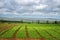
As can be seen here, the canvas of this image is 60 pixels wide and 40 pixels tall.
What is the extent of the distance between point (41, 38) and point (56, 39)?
73.8 inches

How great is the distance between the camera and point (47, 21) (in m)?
48.8

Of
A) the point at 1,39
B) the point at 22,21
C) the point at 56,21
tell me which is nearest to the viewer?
the point at 1,39

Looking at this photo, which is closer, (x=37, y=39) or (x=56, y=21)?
(x=37, y=39)

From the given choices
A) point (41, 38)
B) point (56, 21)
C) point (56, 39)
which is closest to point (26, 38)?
point (41, 38)

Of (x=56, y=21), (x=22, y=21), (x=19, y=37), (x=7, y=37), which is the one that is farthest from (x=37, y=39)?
(x=22, y=21)

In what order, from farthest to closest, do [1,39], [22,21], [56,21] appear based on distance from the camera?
[22,21]
[56,21]
[1,39]

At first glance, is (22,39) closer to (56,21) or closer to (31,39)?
(31,39)

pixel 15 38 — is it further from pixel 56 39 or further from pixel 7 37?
pixel 56 39

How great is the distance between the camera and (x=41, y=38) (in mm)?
21672

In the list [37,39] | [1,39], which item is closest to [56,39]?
[37,39]

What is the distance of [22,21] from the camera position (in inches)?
2126

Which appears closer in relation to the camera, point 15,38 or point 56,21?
point 15,38

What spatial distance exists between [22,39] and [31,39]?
3.55 feet

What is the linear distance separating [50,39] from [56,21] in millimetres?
26256
